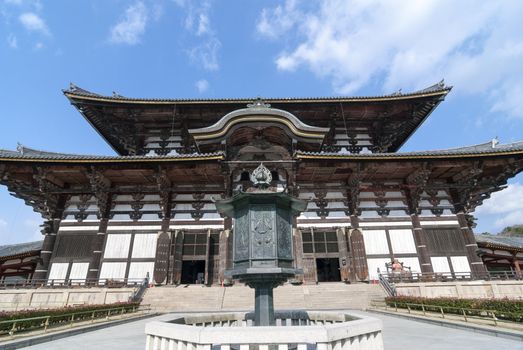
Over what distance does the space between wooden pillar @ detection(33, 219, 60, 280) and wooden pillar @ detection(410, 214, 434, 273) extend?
20.0m

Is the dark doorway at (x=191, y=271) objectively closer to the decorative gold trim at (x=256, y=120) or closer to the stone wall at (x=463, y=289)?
the decorative gold trim at (x=256, y=120)

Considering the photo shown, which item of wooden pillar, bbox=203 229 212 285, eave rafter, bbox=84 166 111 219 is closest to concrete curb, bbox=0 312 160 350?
wooden pillar, bbox=203 229 212 285

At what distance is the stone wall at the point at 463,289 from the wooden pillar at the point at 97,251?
15.3 m

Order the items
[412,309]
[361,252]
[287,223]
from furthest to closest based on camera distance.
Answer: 1. [361,252]
2. [412,309]
3. [287,223]

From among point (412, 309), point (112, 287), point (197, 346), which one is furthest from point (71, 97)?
point (412, 309)

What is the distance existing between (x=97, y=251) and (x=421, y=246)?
17.6 metres

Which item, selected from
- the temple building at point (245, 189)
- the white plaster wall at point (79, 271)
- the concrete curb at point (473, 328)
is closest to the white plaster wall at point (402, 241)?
the temple building at point (245, 189)

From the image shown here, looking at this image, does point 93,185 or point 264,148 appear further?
point 264,148

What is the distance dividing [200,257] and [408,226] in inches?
466

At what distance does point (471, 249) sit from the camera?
15.4 m

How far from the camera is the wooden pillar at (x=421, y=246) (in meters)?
15.0

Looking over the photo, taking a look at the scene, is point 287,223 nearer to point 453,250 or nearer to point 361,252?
point 361,252

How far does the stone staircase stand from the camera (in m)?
12.5

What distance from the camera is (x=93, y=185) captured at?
15344 millimetres
